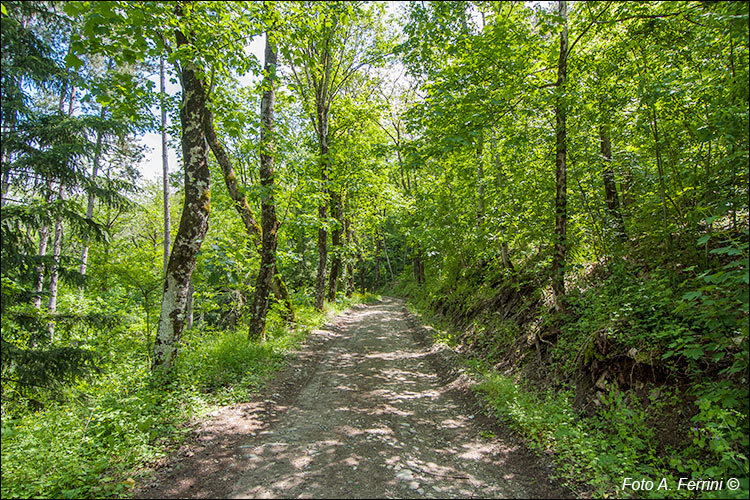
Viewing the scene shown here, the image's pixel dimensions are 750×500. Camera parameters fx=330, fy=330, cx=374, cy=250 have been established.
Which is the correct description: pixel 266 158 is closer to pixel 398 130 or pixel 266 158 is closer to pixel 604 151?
pixel 604 151

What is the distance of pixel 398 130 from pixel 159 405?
922 inches

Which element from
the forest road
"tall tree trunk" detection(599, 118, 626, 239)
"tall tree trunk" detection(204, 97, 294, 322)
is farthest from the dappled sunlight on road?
"tall tree trunk" detection(599, 118, 626, 239)

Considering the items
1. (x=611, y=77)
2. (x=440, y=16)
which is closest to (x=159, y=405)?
(x=440, y=16)

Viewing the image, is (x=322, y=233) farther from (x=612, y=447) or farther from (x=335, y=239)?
(x=612, y=447)

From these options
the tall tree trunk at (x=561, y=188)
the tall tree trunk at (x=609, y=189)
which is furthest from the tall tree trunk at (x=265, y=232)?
the tall tree trunk at (x=609, y=189)

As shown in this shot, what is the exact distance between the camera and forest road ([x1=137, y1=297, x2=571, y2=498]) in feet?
11.9

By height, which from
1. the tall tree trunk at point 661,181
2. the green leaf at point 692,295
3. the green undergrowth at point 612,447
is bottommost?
the green undergrowth at point 612,447

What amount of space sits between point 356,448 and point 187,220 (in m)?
4.91

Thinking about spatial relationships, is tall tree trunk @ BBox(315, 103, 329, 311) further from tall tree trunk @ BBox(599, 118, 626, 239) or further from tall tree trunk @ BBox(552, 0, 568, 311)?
tall tree trunk @ BBox(599, 118, 626, 239)

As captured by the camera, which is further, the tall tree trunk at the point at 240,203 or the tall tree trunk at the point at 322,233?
the tall tree trunk at the point at 322,233

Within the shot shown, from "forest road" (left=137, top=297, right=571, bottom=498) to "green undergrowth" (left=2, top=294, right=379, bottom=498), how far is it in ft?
1.24

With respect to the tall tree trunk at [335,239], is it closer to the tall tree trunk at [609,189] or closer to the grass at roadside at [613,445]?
the tall tree trunk at [609,189]

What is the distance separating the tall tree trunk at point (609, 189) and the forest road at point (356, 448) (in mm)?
4567

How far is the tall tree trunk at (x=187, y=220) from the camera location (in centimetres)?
600
